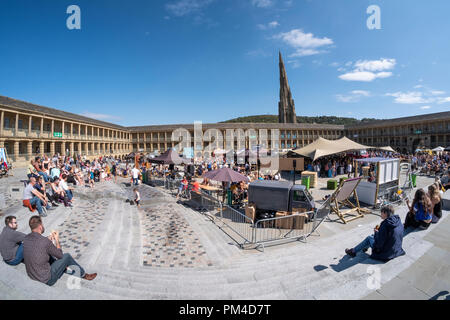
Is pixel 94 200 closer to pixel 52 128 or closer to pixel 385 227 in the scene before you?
pixel 385 227

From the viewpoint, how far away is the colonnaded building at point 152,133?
27.4 metres

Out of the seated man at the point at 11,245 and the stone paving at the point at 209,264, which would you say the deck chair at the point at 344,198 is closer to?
the stone paving at the point at 209,264

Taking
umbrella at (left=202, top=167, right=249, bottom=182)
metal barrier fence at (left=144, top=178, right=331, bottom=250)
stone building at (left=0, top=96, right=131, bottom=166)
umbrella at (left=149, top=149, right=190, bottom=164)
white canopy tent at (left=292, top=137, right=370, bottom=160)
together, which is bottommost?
metal barrier fence at (left=144, top=178, right=331, bottom=250)

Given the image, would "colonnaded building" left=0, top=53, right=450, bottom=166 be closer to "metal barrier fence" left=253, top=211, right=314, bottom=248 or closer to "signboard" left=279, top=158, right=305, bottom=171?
"signboard" left=279, top=158, right=305, bottom=171

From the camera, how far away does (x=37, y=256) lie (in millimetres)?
3105

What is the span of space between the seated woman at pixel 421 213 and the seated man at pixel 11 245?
831cm

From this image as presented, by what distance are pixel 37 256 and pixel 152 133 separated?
61916 mm

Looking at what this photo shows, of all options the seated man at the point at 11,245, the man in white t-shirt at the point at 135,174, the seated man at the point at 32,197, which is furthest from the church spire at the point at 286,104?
the seated man at the point at 11,245

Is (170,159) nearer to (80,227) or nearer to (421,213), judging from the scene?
(80,227)

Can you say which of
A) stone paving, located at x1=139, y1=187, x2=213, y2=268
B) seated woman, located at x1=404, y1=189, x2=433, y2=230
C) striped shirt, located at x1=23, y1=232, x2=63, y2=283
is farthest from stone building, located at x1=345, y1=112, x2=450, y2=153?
striped shirt, located at x1=23, y1=232, x2=63, y2=283

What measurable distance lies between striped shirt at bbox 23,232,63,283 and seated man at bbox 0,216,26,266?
55 cm

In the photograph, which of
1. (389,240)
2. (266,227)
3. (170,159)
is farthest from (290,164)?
(389,240)

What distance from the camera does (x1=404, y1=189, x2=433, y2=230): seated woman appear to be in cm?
495

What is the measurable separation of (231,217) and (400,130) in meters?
65.9
